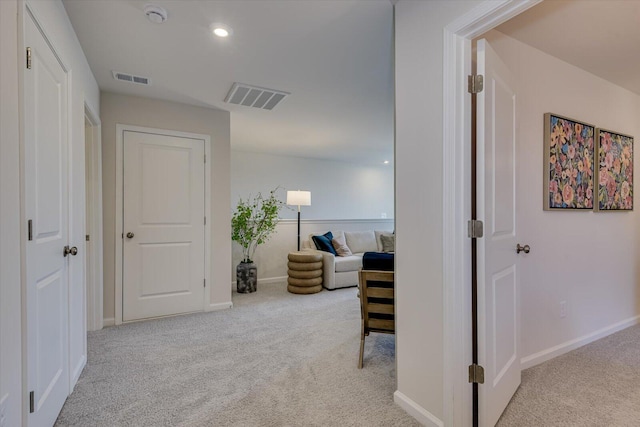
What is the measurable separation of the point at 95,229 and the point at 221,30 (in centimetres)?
224

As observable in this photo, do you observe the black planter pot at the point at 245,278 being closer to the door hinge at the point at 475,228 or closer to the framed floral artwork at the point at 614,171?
the door hinge at the point at 475,228

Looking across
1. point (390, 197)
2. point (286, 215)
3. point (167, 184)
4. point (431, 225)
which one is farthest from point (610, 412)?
point (390, 197)

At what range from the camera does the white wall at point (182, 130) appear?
3.18m

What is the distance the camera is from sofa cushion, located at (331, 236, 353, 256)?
5133 millimetres

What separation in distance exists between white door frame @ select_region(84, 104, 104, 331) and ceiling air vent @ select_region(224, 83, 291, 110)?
1270 mm

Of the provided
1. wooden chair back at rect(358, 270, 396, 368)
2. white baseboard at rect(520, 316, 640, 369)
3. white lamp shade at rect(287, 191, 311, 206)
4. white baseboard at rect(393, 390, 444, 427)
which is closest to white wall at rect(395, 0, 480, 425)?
white baseboard at rect(393, 390, 444, 427)

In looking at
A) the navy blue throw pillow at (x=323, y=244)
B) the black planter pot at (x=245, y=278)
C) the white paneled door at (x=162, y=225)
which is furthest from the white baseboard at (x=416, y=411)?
the navy blue throw pillow at (x=323, y=244)

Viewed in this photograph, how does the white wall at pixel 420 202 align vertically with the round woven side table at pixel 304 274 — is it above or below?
above

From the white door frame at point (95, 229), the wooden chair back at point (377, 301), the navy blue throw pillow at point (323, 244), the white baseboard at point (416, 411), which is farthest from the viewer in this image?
the navy blue throw pillow at point (323, 244)

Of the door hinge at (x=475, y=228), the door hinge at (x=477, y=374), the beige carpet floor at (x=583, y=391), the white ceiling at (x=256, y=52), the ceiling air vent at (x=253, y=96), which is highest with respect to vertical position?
the white ceiling at (x=256, y=52)

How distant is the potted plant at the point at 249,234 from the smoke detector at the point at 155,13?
2947 millimetres

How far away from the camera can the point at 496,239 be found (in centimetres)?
162

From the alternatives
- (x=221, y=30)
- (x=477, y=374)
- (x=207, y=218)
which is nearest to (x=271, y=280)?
(x=207, y=218)

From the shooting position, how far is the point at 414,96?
1702 mm
